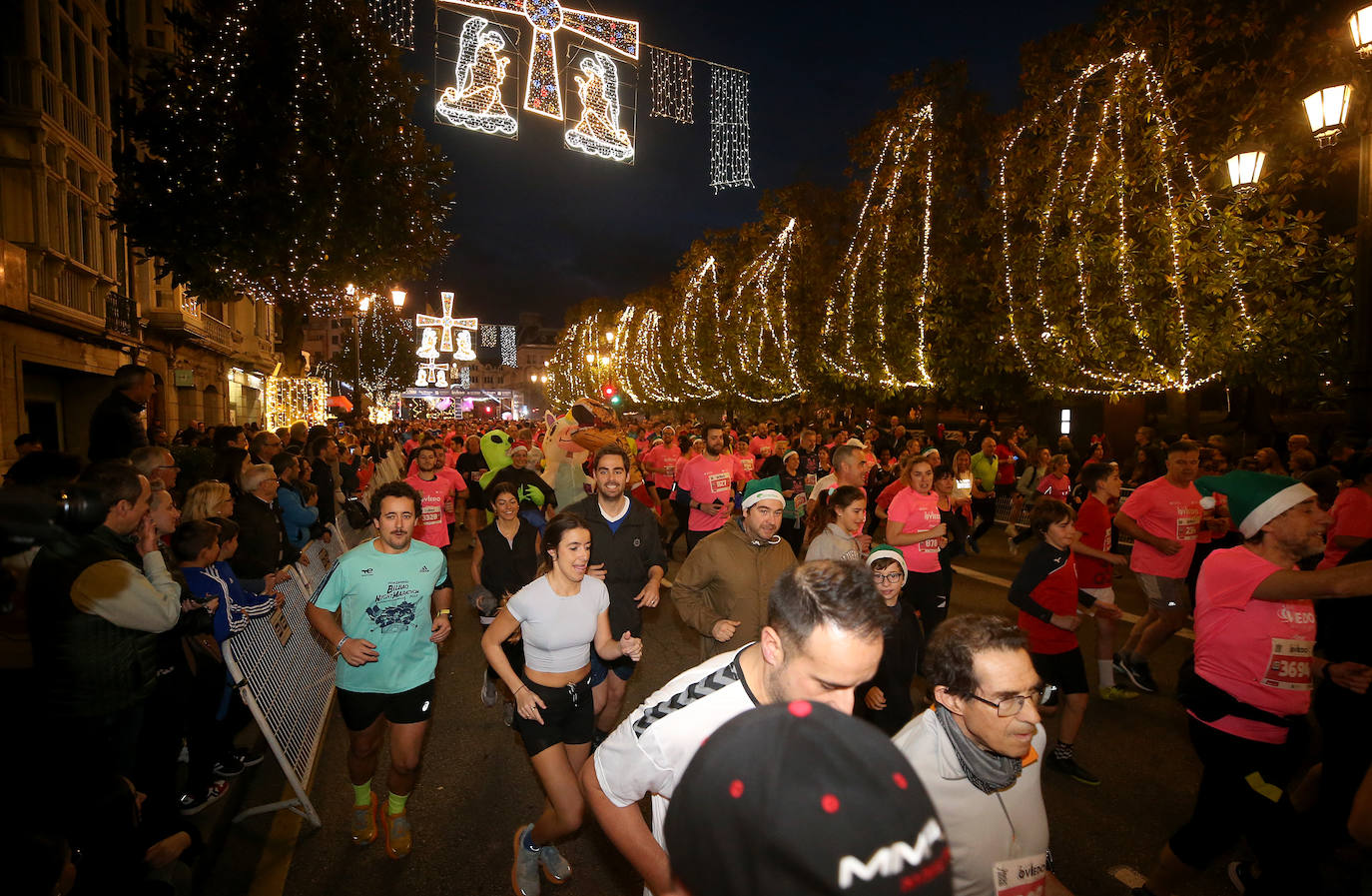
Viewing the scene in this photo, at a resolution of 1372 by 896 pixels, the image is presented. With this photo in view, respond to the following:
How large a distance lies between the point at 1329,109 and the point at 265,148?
14.3 metres

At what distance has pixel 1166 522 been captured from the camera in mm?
6148

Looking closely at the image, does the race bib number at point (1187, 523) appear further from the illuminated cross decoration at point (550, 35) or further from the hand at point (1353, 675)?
the illuminated cross decoration at point (550, 35)

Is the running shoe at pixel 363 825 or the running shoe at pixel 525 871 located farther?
the running shoe at pixel 363 825

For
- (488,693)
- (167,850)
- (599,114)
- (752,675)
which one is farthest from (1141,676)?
(599,114)

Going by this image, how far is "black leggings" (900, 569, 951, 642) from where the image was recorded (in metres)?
5.61

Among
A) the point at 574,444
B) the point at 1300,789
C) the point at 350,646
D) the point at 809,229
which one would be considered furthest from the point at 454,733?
the point at 809,229

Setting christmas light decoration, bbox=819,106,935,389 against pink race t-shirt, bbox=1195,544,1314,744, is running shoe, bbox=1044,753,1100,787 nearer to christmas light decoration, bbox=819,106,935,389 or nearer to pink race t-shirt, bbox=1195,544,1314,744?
pink race t-shirt, bbox=1195,544,1314,744

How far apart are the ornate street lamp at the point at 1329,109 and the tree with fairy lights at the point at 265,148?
13.7 meters

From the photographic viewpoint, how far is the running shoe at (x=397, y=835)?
3848 mm

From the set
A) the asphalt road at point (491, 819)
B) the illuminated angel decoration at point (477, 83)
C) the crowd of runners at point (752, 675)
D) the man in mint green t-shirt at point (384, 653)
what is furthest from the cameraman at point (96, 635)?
the illuminated angel decoration at point (477, 83)

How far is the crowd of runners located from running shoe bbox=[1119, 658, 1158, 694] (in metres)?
0.03

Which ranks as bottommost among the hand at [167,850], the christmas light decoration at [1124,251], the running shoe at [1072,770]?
the running shoe at [1072,770]

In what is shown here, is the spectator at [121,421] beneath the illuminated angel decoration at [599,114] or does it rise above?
beneath

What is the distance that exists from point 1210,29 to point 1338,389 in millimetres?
6082
